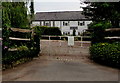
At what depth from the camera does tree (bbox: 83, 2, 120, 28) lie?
13516 mm

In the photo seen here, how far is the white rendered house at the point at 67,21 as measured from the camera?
118ft

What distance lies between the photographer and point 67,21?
120 feet

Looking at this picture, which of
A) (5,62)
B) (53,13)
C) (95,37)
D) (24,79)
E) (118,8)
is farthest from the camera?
(53,13)

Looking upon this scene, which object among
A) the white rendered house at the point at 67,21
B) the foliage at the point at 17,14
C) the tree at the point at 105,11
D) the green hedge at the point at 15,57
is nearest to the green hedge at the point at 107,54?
the green hedge at the point at 15,57

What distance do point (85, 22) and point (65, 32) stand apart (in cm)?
510

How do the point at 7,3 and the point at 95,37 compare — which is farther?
the point at 95,37

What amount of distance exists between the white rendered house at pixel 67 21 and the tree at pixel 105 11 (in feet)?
60.4

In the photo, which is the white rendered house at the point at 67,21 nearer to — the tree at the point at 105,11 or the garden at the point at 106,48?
the tree at the point at 105,11

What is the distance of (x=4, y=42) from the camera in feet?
20.7

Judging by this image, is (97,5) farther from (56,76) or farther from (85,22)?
(85,22)

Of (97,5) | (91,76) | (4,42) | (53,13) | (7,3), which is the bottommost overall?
(91,76)

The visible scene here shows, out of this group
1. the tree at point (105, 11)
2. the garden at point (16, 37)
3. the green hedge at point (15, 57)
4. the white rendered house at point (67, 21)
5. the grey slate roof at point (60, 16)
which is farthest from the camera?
the grey slate roof at point (60, 16)

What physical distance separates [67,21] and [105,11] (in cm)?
2166

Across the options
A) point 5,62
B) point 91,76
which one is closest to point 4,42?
point 5,62
